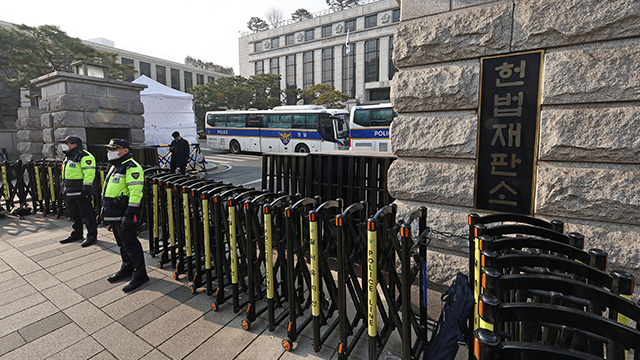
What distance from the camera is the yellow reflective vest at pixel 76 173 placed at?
5.63m

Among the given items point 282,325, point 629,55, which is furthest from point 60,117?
point 629,55

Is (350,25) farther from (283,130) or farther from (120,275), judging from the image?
(120,275)

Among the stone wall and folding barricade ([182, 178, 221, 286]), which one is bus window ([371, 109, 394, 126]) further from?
folding barricade ([182, 178, 221, 286])

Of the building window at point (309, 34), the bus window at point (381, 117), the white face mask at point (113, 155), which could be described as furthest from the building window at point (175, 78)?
the white face mask at point (113, 155)

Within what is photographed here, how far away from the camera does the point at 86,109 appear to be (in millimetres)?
9758

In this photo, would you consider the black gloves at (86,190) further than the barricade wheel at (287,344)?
Yes

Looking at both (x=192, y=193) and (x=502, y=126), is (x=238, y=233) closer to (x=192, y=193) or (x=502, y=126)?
(x=192, y=193)

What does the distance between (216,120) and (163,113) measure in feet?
27.6

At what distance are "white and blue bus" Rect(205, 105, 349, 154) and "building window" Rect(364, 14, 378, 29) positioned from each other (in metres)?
26.6

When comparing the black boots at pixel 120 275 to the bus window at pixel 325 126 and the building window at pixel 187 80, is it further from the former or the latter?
the building window at pixel 187 80

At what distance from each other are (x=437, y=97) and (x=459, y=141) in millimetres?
519

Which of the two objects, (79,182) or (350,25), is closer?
(79,182)

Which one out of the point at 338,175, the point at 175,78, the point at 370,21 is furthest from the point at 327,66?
the point at 338,175

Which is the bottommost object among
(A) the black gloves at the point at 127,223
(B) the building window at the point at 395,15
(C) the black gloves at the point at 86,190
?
(A) the black gloves at the point at 127,223
